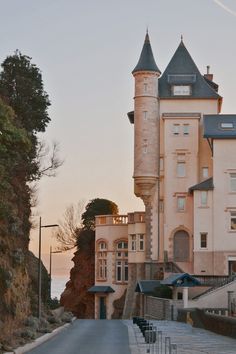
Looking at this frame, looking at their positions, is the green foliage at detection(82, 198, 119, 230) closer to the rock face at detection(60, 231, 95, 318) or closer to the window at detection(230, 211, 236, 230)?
the rock face at detection(60, 231, 95, 318)

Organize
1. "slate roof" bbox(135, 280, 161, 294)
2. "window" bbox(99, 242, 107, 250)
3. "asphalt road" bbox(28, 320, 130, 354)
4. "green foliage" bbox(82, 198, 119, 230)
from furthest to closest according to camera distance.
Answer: "green foliage" bbox(82, 198, 119, 230), "window" bbox(99, 242, 107, 250), "slate roof" bbox(135, 280, 161, 294), "asphalt road" bbox(28, 320, 130, 354)

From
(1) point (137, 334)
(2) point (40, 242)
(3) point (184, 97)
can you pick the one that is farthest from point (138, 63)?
(1) point (137, 334)

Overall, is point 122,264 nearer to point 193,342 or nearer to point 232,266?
point 232,266

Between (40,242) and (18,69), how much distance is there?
58.7ft

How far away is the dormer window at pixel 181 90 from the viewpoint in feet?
305

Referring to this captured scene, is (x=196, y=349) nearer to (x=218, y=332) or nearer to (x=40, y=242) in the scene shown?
(x=218, y=332)

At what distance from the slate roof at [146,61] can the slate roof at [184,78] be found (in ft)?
7.60

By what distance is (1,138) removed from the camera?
33938 mm

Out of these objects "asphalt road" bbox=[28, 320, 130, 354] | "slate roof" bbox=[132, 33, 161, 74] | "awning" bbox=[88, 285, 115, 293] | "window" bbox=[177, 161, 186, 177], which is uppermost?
"slate roof" bbox=[132, 33, 161, 74]

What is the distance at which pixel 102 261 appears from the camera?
326 feet

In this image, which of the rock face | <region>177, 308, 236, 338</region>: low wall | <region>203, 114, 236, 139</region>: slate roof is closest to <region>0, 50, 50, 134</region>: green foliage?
<region>177, 308, 236, 338</region>: low wall

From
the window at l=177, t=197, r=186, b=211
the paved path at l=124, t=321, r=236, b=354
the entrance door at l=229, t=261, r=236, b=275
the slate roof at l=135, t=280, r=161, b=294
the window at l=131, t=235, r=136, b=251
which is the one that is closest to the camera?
the paved path at l=124, t=321, r=236, b=354

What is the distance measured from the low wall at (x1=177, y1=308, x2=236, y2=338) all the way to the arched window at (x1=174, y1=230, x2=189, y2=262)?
71.9ft

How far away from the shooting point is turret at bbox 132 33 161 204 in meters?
90.4
